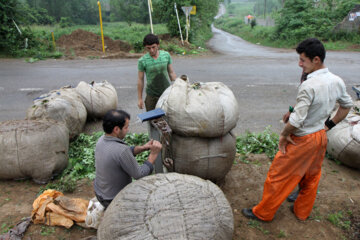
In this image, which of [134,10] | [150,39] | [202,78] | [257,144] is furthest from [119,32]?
[257,144]

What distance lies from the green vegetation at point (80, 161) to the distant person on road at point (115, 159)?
49.7 inches

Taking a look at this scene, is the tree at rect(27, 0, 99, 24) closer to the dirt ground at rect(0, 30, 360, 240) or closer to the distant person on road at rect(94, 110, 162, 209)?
the dirt ground at rect(0, 30, 360, 240)

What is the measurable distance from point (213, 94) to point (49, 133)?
2.20 metres

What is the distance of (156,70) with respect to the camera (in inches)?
154

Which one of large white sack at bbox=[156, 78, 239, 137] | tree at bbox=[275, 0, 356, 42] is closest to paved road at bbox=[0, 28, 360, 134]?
large white sack at bbox=[156, 78, 239, 137]

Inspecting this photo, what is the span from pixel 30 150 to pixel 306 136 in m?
3.16

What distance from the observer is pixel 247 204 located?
315 centimetres

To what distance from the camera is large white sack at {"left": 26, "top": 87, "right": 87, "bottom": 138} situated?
414 centimetres

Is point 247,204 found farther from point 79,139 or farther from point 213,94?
point 79,139

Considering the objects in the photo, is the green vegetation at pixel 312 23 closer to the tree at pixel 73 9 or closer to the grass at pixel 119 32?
the grass at pixel 119 32

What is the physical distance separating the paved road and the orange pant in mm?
2217

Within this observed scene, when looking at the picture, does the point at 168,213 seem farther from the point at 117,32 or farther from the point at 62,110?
the point at 117,32

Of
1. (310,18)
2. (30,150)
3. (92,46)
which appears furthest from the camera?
(310,18)

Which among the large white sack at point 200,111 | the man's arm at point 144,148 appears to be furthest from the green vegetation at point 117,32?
the man's arm at point 144,148
